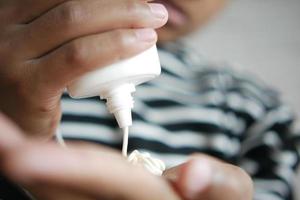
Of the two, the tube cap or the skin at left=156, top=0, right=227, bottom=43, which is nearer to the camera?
the tube cap

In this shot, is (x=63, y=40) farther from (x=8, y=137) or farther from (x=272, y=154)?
(x=272, y=154)

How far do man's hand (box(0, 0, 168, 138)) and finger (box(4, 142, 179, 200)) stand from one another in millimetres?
130

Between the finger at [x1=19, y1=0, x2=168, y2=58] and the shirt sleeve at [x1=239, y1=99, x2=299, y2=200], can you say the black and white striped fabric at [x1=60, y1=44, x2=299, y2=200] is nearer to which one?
the shirt sleeve at [x1=239, y1=99, x2=299, y2=200]

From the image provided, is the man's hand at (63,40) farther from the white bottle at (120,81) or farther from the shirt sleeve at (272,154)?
the shirt sleeve at (272,154)

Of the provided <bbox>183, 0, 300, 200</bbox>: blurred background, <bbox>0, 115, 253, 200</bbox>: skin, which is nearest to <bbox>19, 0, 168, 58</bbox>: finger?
<bbox>0, 115, 253, 200</bbox>: skin

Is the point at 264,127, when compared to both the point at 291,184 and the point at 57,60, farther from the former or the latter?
the point at 57,60

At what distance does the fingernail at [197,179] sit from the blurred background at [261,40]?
24.2 inches

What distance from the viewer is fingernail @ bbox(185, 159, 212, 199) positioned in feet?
1.02

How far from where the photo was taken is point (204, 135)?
746mm

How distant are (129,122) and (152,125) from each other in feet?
1.02

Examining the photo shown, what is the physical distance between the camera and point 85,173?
253mm

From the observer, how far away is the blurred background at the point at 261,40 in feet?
3.01

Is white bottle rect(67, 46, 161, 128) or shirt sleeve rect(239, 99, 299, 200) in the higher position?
white bottle rect(67, 46, 161, 128)

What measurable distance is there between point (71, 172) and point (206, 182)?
93 millimetres
